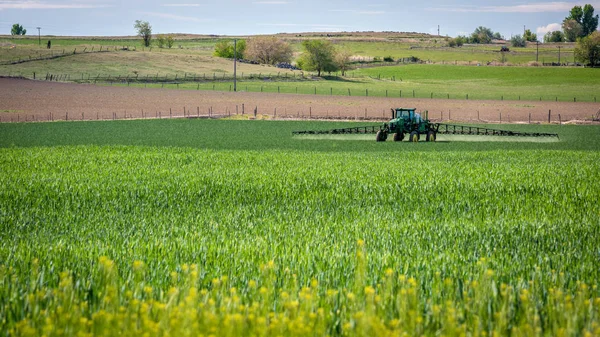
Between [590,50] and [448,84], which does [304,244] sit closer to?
[448,84]

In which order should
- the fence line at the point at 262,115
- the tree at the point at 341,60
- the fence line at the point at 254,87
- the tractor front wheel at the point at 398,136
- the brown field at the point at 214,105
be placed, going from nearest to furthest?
1. the tractor front wheel at the point at 398,136
2. the fence line at the point at 262,115
3. the brown field at the point at 214,105
4. the fence line at the point at 254,87
5. the tree at the point at 341,60

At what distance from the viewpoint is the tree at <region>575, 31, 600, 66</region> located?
159 m

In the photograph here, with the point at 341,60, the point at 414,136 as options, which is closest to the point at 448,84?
the point at 341,60

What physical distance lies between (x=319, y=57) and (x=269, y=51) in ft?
95.1

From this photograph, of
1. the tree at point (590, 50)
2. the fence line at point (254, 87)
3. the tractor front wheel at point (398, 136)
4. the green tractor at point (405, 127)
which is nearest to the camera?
the green tractor at point (405, 127)

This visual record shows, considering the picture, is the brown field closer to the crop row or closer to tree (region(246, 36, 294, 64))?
the crop row

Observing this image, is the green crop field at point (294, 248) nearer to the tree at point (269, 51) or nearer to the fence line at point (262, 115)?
the fence line at point (262, 115)

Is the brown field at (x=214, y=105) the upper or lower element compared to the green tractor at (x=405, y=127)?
upper

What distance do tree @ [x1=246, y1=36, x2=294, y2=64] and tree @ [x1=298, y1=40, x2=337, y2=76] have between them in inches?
938

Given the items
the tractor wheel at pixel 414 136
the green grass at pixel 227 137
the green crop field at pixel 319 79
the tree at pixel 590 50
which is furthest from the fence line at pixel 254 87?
the tractor wheel at pixel 414 136

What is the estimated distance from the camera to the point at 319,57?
155 metres

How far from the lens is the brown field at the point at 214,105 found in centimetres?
7656

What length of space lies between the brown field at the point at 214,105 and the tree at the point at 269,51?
81.9 meters

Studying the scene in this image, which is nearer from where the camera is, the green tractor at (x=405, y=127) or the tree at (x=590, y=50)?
the green tractor at (x=405, y=127)
